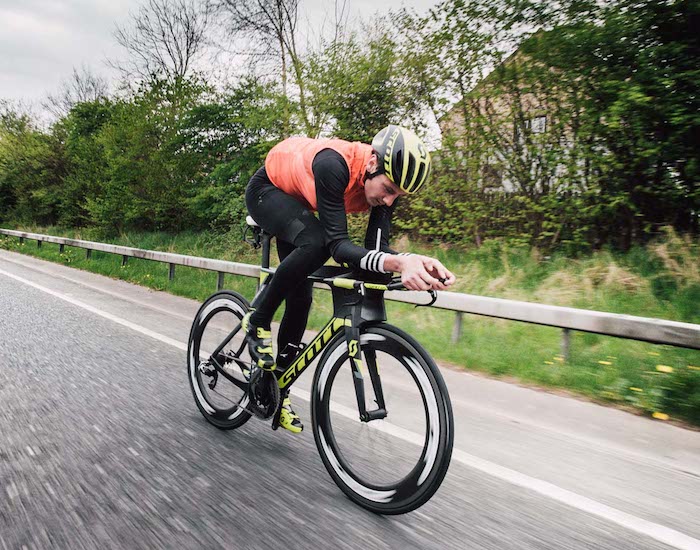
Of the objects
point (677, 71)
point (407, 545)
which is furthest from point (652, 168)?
point (407, 545)

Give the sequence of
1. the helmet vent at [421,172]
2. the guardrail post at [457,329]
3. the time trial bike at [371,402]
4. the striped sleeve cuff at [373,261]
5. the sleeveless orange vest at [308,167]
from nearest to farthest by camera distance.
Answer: the time trial bike at [371,402] → the striped sleeve cuff at [373,261] → the helmet vent at [421,172] → the sleeveless orange vest at [308,167] → the guardrail post at [457,329]

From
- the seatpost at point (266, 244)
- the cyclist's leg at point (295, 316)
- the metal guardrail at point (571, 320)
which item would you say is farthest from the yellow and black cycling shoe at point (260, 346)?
the metal guardrail at point (571, 320)

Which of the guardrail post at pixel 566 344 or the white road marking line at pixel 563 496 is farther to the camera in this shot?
the guardrail post at pixel 566 344

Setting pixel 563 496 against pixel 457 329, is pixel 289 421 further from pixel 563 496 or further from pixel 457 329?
pixel 457 329

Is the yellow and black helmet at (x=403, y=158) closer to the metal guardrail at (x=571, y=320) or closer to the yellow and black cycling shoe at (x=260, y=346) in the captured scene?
the yellow and black cycling shoe at (x=260, y=346)

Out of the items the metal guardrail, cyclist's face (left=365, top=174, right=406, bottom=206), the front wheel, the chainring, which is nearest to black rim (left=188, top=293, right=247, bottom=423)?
the chainring

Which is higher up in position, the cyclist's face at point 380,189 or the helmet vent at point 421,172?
the helmet vent at point 421,172

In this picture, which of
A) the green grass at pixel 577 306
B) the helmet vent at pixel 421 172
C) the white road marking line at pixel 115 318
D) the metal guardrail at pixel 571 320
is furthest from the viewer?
the white road marking line at pixel 115 318

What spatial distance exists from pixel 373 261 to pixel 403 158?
50 centimetres

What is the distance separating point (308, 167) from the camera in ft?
9.62

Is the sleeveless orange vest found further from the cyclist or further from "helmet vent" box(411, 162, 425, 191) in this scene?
"helmet vent" box(411, 162, 425, 191)

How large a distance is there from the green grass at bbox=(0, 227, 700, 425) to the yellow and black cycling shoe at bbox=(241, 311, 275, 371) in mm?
2751

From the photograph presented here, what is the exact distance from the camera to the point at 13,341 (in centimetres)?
545

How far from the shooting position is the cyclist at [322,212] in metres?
2.51
